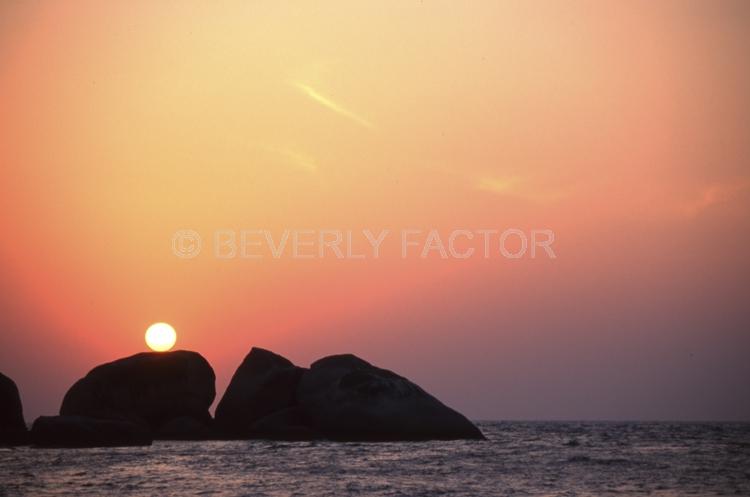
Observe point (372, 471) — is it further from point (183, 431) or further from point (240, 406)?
point (183, 431)

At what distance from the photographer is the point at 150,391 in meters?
61.2

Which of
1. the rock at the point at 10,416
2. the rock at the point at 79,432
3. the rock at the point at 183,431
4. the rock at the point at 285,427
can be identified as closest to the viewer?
the rock at the point at 79,432

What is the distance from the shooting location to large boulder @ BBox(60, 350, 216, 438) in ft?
197

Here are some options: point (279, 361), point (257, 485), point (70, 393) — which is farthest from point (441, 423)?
point (257, 485)

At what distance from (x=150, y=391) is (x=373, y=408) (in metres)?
13.5

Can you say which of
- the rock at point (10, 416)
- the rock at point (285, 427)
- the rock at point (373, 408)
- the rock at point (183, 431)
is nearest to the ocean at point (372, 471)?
the rock at point (373, 408)

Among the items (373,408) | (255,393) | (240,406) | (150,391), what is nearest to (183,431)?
(150,391)

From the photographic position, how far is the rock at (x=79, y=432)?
5347 cm

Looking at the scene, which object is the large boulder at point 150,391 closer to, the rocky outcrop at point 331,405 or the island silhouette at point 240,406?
the island silhouette at point 240,406

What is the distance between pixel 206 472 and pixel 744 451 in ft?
102

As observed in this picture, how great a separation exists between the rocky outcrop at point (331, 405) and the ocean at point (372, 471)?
1261 mm

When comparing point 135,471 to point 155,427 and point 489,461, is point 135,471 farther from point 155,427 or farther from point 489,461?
point 155,427

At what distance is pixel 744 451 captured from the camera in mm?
56344

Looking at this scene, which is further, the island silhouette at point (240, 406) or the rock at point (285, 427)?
the rock at point (285, 427)
